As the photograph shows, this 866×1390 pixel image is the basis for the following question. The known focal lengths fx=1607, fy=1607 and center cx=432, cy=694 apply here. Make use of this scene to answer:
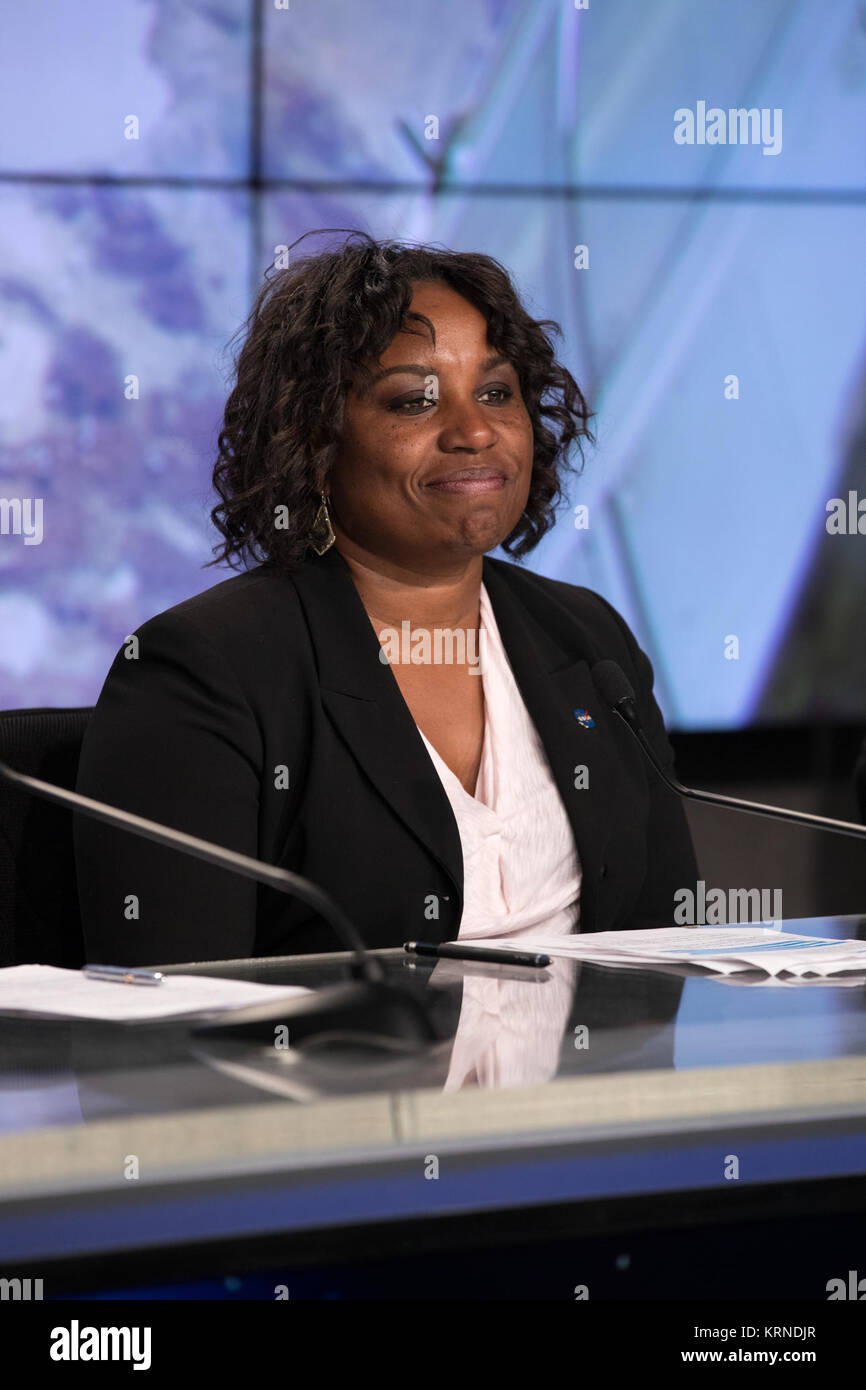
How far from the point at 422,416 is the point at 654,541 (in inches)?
76.4

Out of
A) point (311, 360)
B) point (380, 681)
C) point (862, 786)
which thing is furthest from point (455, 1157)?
point (862, 786)

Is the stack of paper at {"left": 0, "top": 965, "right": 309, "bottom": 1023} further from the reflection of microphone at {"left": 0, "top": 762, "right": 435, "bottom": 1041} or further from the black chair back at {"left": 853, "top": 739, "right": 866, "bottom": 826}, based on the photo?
the black chair back at {"left": 853, "top": 739, "right": 866, "bottom": 826}

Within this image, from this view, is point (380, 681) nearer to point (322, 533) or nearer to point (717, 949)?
point (322, 533)

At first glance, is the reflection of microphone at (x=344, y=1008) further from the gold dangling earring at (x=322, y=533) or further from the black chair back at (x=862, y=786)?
the black chair back at (x=862, y=786)

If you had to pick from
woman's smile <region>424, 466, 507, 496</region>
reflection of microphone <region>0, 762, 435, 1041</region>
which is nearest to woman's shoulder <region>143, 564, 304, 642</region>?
woman's smile <region>424, 466, 507, 496</region>

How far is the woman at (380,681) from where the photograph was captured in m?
1.75

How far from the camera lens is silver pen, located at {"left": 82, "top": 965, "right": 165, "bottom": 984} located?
1.23 meters

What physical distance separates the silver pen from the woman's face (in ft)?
2.96

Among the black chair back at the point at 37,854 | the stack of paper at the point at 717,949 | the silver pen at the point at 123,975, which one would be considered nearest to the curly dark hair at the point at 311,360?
the black chair back at the point at 37,854

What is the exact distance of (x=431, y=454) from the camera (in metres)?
2.03

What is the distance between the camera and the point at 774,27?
3906mm

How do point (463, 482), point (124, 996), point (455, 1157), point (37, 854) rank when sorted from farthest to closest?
point (463, 482), point (37, 854), point (124, 996), point (455, 1157)

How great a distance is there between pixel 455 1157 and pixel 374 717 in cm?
102
